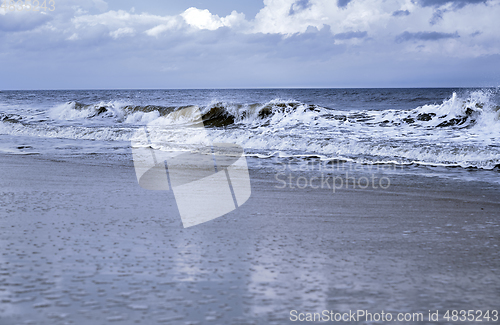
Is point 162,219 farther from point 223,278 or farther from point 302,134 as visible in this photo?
point 302,134

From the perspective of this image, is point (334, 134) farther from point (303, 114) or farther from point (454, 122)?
point (303, 114)

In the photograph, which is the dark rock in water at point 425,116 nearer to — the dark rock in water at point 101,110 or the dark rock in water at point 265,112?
the dark rock in water at point 265,112

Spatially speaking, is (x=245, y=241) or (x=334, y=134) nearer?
(x=245, y=241)

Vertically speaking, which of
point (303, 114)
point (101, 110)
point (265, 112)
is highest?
point (101, 110)

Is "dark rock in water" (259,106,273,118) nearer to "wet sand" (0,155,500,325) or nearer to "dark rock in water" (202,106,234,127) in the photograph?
"dark rock in water" (202,106,234,127)

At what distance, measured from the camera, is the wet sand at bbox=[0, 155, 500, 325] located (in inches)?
69.4

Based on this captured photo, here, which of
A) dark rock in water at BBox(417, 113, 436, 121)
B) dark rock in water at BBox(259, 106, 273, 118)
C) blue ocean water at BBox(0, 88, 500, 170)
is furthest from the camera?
dark rock in water at BBox(259, 106, 273, 118)

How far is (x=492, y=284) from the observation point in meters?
2.07

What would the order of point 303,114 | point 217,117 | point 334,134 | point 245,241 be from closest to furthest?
point 245,241 → point 334,134 → point 303,114 → point 217,117

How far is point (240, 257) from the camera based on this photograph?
2.37 metres

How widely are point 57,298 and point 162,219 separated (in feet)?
4.67

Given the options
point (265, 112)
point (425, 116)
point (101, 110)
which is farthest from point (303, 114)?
point (101, 110)

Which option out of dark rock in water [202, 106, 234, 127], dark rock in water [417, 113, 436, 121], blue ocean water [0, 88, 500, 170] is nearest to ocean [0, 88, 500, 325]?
blue ocean water [0, 88, 500, 170]

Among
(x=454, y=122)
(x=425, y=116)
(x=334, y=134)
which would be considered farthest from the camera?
(x=425, y=116)
